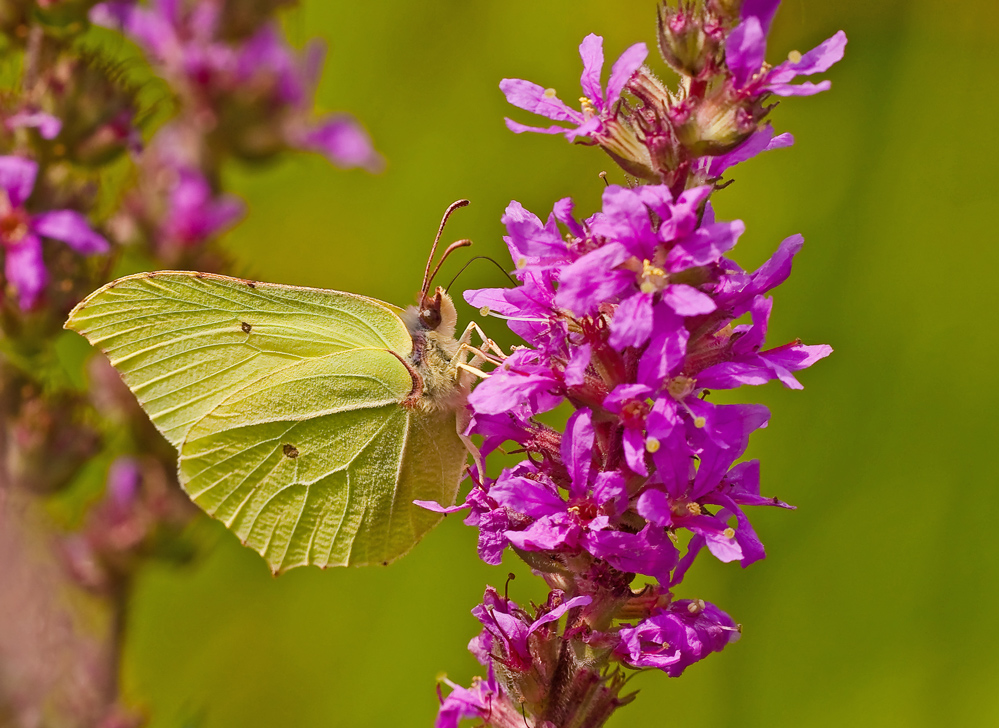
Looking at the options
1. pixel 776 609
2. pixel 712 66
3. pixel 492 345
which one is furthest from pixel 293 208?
pixel 712 66

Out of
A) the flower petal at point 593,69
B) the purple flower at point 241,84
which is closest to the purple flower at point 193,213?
the purple flower at point 241,84

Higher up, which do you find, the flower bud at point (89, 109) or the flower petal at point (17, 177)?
the flower bud at point (89, 109)

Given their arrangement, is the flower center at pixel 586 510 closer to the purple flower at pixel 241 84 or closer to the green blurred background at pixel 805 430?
the green blurred background at pixel 805 430

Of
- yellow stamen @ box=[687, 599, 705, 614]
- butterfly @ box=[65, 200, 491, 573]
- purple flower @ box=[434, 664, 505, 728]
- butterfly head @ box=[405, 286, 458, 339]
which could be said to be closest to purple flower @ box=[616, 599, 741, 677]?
yellow stamen @ box=[687, 599, 705, 614]

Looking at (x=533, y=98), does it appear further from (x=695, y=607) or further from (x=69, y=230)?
(x=69, y=230)

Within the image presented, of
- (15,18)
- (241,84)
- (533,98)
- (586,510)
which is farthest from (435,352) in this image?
(241,84)

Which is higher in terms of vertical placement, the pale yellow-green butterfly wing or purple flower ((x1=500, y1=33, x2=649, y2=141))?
purple flower ((x1=500, y1=33, x2=649, y2=141))

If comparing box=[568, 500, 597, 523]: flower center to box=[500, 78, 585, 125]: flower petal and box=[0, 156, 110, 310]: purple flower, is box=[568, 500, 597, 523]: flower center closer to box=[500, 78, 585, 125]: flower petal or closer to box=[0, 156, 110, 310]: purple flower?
box=[500, 78, 585, 125]: flower petal
